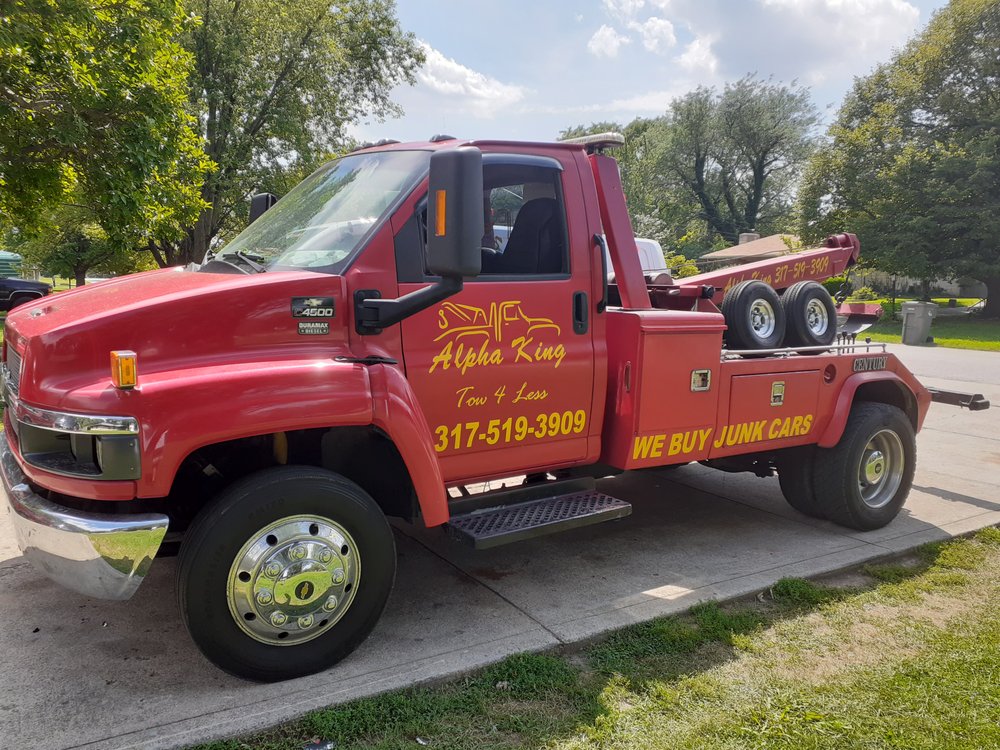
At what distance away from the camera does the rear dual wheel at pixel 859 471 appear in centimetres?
519

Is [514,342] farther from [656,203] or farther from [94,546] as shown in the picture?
[656,203]

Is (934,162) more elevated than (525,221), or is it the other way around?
(934,162)

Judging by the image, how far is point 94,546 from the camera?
2.75 m

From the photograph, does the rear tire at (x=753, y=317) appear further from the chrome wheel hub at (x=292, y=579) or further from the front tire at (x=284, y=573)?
the chrome wheel hub at (x=292, y=579)

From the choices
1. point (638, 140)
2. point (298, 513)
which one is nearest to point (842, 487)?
point (298, 513)

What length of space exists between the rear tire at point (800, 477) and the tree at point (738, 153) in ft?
163

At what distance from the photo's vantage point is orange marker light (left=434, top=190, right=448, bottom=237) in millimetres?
2869

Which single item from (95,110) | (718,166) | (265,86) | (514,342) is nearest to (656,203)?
(718,166)

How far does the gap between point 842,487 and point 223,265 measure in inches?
166

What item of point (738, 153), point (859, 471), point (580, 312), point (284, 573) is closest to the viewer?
point (284, 573)

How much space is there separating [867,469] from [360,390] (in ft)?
13.0

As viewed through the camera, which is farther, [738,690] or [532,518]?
[532,518]

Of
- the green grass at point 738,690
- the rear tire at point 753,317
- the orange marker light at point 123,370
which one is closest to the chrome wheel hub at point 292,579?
the green grass at point 738,690

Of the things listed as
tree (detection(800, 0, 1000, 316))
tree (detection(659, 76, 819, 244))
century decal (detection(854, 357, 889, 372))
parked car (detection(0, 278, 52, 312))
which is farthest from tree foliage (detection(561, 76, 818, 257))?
century decal (detection(854, 357, 889, 372))
